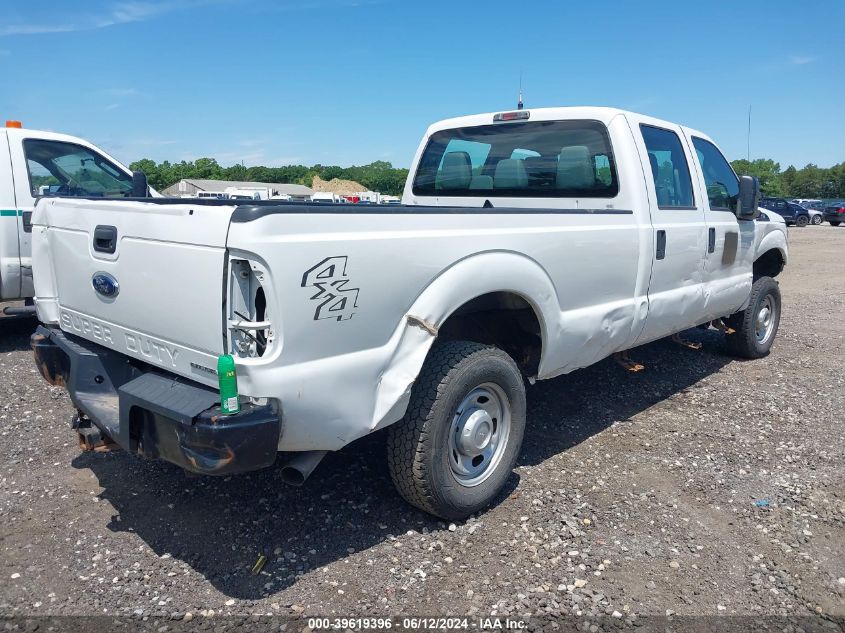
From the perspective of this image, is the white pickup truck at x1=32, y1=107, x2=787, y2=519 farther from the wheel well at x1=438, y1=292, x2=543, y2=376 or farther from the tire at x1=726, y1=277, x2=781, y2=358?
the tire at x1=726, y1=277, x2=781, y2=358

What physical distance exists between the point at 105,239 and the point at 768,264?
6259mm

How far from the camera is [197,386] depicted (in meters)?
2.81

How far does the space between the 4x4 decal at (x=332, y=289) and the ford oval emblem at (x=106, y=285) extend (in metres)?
1.06

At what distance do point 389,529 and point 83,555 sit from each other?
55.5 inches

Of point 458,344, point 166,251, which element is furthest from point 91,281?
point 458,344

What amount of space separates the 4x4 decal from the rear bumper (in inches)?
17.1

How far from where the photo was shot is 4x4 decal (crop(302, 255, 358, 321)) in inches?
102

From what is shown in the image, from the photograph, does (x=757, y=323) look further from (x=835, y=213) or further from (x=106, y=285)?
(x=835, y=213)

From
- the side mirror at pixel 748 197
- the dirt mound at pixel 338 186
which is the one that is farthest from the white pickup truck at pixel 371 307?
the dirt mound at pixel 338 186

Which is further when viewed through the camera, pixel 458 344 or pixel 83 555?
pixel 458 344

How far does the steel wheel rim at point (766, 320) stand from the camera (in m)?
6.88

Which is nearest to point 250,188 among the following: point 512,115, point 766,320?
point 512,115

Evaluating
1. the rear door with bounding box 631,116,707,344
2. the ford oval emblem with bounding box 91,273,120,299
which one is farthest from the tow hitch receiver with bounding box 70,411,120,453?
the rear door with bounding box 631,116,707,344

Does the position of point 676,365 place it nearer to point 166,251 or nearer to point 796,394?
point 796,394
